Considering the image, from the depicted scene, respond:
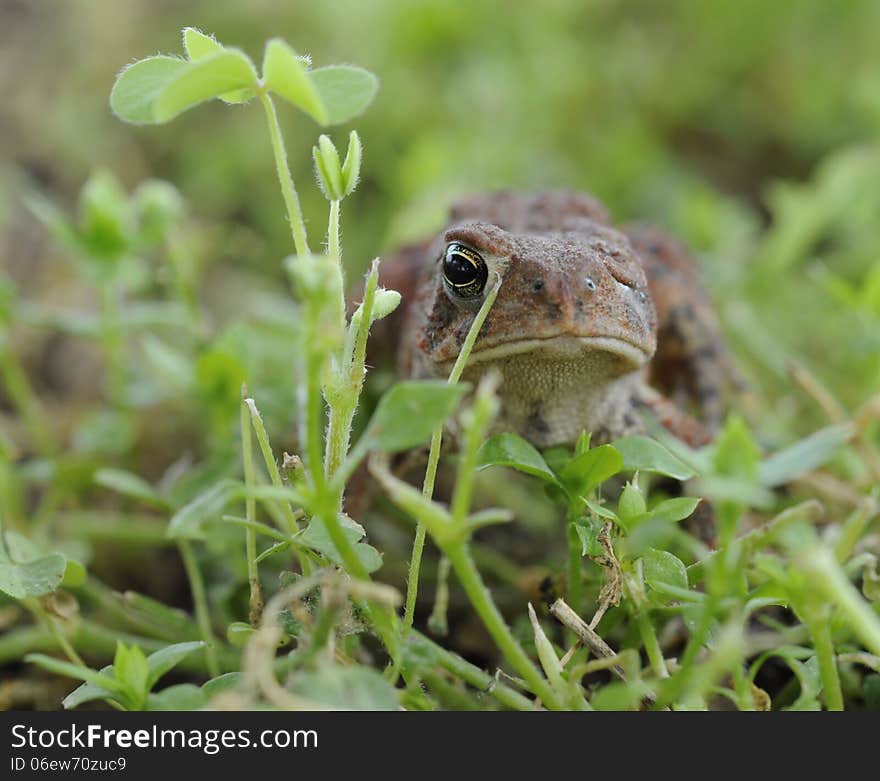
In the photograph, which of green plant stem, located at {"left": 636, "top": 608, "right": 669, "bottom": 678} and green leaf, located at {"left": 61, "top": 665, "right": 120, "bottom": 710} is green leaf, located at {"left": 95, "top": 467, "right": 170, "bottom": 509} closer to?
green leaf, located at {"left": 61, "top": 665, "right": 120, "bottom": 710}

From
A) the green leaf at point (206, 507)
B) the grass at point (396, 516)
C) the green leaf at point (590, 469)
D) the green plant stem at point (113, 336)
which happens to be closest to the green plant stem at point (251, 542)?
the grass at point (396, 516)

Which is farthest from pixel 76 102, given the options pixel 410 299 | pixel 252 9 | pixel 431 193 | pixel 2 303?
pixel 410 299

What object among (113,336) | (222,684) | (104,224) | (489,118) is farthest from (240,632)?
(489,118)

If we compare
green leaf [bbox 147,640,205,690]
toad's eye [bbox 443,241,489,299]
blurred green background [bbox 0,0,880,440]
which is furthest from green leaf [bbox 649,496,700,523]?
blurred green background [bbox 0,0,880,440]

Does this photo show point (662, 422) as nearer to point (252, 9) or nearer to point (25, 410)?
point (25, 410)

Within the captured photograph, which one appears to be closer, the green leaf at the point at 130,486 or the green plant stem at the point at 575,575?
the green plant stem at the point at 575,575

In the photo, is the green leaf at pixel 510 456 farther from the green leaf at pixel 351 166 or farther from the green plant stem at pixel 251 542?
the green plant stem at pixel 251 542
